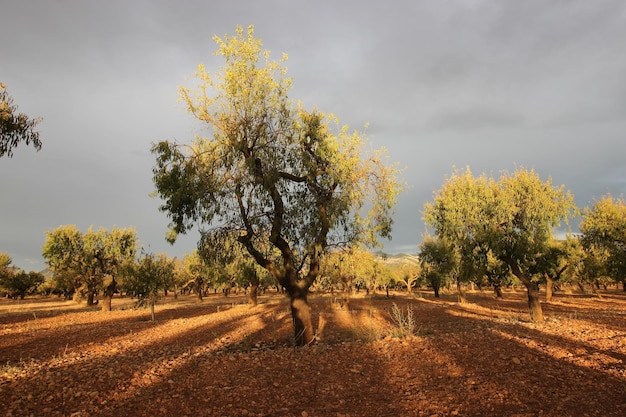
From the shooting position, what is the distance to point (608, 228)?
123 feet

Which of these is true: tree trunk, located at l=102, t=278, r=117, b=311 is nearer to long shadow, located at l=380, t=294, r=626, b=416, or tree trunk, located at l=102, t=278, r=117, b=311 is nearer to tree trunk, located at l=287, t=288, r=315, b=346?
tree trunk, located at l=287, t=288, r=315, b=346

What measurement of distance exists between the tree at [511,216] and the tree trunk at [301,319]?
13.9m

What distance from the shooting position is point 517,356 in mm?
10531

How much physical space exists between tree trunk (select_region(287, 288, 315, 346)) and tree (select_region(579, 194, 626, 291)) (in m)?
37.4

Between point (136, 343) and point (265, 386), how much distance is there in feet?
42.5

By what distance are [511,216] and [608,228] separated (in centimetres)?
2319

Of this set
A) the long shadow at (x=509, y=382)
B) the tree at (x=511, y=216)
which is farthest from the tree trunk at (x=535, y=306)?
the long shadow at (x=509, y=382)

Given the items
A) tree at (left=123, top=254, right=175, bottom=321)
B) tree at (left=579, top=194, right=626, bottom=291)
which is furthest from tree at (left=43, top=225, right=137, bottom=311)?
tree at (left=579, top=194, right=626, bottom=291)

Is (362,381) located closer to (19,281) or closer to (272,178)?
(272,178)

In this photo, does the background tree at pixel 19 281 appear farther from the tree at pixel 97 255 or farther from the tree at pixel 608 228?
the tree at pixel 608 228

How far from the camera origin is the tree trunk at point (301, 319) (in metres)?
14.4

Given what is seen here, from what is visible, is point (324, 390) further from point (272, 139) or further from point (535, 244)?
point (535, 244)

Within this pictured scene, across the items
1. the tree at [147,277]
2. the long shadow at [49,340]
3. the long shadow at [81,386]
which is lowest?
the long shadow at [49,340]

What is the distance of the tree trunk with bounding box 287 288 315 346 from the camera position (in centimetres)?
1445
